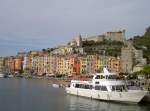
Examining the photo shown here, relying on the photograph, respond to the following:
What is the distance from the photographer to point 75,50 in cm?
15412

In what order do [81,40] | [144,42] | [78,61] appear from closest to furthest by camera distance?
[78,61] → [144,42] → [81,40]

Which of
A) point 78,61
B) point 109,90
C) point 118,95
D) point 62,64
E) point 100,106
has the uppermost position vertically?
point 78,61

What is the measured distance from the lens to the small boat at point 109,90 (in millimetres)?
46125

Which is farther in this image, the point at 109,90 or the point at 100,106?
the point at 109,90

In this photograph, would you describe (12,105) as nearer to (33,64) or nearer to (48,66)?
(48,66)

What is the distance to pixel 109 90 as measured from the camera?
158ft

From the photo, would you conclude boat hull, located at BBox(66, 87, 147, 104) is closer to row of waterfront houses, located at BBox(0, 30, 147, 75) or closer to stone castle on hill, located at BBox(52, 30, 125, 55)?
row of waterfront houses, located at BBox(0, 30, 147, 75)

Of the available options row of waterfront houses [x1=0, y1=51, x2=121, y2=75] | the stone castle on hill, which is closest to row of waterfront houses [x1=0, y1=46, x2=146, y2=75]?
row of waterfront houses [x1=0, y1=51, x2=121, y2=75]

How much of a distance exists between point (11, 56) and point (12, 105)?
6140 inches

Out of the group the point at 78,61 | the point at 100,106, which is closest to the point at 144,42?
the point at 78,61

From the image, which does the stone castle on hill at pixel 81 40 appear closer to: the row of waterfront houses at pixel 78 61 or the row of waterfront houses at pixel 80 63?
the row of waterfront houses at pixel 78 61

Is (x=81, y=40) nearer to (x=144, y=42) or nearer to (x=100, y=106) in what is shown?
(x=144, y=42)

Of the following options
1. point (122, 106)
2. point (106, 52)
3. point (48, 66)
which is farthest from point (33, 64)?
point (122, 106)

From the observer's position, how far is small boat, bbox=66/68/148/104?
46.1 m
